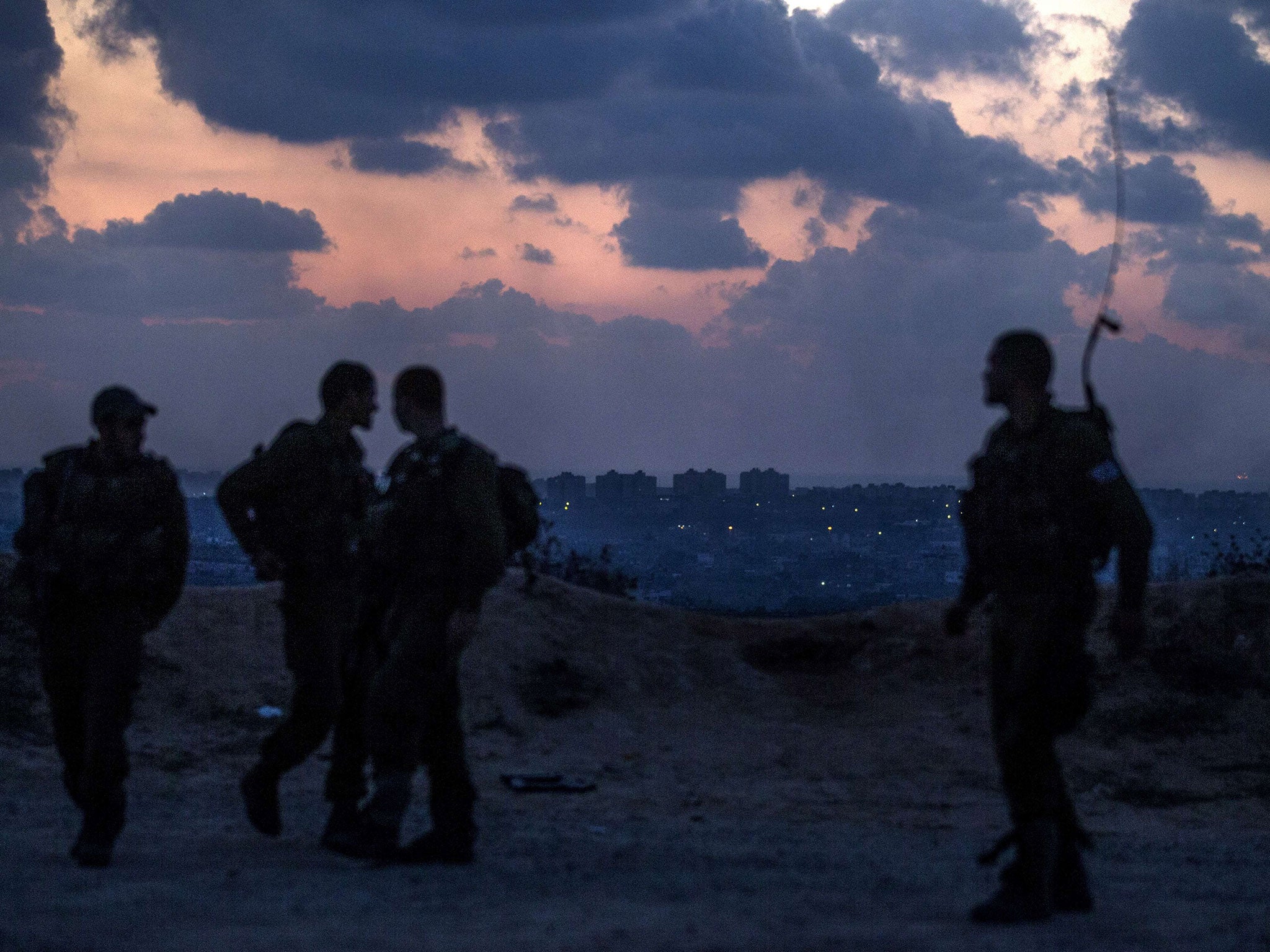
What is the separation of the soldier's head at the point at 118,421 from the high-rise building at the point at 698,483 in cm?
4206

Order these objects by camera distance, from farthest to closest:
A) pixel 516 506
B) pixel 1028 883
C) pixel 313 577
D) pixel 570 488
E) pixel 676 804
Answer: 1. pixel 570 488
2. pixel 676 804
3. pixel 313 577
4. pixel 516 506
5. pixel 1028 883

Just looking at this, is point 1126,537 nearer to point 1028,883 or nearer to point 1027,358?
point 1027,358

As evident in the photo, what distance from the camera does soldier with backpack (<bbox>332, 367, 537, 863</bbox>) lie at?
5238 millimetres

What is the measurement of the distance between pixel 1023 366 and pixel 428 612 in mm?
2441

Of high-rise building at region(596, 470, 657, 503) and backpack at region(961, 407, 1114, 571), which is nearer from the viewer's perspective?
backpack at region(961, 407, 1114, 571)

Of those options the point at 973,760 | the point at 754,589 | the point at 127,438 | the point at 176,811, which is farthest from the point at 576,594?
the point at 754,589

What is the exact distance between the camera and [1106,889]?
5.25m

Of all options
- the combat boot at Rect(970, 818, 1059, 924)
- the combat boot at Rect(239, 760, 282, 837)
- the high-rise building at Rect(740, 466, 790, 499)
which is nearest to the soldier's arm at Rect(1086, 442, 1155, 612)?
the combat boot at Rect(970, 818, 1059, 924)

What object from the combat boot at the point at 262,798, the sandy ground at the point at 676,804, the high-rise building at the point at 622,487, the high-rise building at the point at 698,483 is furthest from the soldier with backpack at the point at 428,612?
the high-rise building at the point at 698,483

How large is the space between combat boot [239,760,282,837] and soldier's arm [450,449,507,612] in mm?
1411

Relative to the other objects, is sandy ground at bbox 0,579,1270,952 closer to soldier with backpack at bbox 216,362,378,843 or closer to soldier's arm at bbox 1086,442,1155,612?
soldier with backpack at bbox 216,362,378,843

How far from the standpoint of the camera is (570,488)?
1788 inches

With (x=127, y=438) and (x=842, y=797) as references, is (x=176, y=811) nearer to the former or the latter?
(x=127, y=438)

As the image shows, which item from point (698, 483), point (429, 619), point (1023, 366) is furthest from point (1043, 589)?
point (698, 483)
